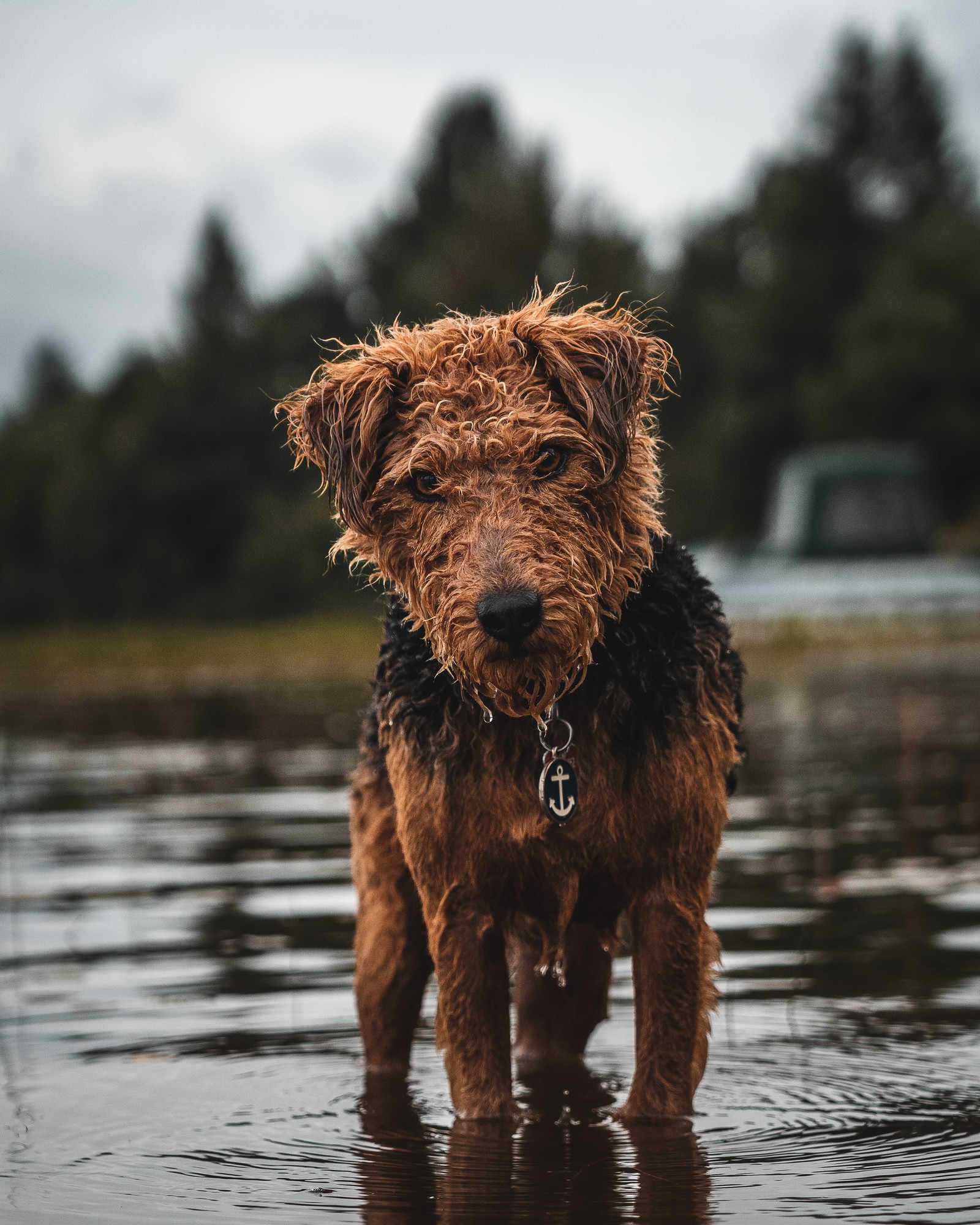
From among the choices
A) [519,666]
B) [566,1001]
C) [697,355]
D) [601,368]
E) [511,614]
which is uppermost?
[697,355]

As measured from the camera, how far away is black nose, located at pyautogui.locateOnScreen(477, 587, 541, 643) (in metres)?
4.40

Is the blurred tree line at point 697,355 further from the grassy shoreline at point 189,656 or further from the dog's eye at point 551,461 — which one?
the dog's eye at point 551,461

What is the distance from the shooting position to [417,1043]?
6.47 metres

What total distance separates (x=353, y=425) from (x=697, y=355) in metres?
79.6

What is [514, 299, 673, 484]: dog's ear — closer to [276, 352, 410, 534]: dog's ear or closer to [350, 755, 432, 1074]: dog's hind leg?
[276, 352, 410, 534]: dog's ear

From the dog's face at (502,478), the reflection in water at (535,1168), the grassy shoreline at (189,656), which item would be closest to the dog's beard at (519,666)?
the dog's face at (502,478)

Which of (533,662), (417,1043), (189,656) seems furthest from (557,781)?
(189,656)

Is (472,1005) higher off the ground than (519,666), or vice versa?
(519,666)

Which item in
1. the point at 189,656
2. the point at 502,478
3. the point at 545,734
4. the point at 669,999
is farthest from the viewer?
the point at 189,656

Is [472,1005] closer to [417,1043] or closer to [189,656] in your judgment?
[417,1043]

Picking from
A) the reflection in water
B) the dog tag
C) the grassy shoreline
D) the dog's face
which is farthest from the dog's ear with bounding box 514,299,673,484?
the grassy shoreline

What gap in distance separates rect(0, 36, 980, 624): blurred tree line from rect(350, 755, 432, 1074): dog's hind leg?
6251cm

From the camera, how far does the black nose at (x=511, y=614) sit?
4.40 metres

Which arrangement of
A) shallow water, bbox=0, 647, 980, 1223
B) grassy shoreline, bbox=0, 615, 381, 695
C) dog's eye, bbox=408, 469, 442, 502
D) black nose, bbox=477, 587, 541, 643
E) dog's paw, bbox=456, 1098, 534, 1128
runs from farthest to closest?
1. grassy shoreline, bbox=0, 615, 381, 695
2. dog's paw, bbox=456, 1098, 534, 1128
3. dog's eye, bbox=408, 469, 442, 502
4. shallow water, bbox=0, 647, 980, 1223
5. black nose, bbox=477, 587, 541, 643
